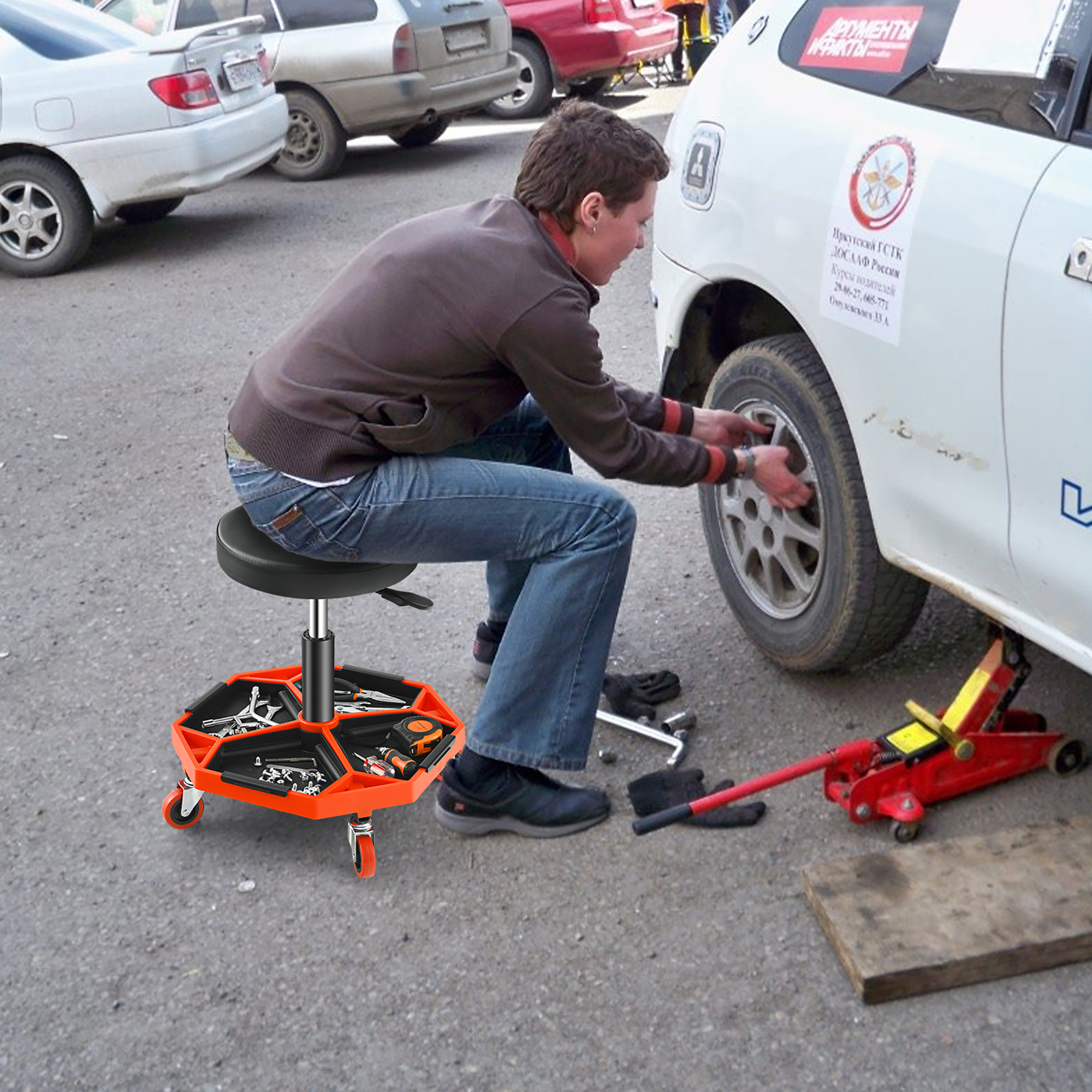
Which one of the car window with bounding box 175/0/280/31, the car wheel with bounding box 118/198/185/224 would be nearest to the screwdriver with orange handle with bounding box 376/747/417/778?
the car wheel with bounding box 118/198/185/224

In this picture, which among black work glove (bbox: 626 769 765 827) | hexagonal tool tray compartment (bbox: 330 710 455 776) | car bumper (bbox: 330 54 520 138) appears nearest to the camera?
black work glove (bbox: 626 769 765 827)

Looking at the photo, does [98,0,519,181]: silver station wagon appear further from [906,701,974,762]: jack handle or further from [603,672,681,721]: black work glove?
[906,701,974,762]: jack handle

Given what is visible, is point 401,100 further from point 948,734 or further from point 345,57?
point 948,734

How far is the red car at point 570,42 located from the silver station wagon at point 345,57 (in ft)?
5.33

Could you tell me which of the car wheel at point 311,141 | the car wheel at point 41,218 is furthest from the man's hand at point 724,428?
the car wheel at point 311,141

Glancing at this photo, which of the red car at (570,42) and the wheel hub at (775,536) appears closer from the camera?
the wheel hub at (775,536)

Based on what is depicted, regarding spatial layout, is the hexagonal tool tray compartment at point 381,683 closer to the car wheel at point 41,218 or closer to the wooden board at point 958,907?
the wooden board at point 958,907

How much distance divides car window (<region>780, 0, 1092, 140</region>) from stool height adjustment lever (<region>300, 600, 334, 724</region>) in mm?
1545

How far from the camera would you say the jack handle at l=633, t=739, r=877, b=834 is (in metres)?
2.85

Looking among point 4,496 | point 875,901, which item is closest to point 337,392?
point 875,901

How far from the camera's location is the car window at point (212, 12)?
10062 millimetres

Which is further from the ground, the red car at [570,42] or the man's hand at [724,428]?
the man's hand at [724,428]

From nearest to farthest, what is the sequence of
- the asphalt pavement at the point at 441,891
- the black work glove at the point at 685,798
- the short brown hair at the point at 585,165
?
the asphalt pavement at the point at 441,891, the short brown hair at the point at 585,165, the black work glove at the point at 685,798

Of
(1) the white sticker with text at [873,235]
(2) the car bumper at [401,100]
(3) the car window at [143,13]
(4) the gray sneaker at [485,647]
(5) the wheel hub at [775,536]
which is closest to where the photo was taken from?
(1) the white sticker with text at [873,235]
